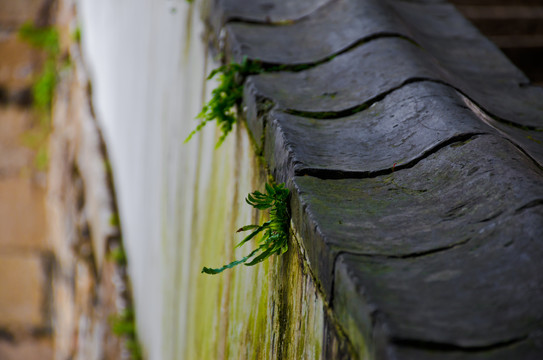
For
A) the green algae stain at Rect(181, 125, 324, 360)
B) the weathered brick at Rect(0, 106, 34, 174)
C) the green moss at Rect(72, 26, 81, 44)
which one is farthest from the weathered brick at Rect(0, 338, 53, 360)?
the green algae stain at Rect(181, 125, 324, 360)

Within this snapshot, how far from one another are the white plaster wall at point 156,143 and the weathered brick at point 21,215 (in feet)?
9.81

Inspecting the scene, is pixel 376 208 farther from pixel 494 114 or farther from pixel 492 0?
pixel 492 0

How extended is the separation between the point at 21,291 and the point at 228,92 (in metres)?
5.82

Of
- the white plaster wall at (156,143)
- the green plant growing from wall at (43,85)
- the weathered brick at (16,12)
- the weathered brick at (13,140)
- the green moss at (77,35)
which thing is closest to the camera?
the white plaster wall at (156,143)

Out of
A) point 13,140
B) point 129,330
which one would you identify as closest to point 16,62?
point 13,140

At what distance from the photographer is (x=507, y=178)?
0.74 meters

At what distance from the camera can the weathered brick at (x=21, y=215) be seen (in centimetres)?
630

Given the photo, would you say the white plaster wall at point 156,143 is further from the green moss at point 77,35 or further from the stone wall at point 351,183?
the green moss at point 77,35

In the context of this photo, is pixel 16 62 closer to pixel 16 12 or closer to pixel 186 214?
pixel 16 12

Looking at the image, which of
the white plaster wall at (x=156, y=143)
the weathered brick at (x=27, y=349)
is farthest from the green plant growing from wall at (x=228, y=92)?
the weathered brick at (x=27, y=349)

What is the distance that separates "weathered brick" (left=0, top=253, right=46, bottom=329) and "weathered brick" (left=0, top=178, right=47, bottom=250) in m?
0.17

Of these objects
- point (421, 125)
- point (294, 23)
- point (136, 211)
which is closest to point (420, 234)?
point (421, 125)

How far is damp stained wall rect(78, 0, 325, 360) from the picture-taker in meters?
0.95

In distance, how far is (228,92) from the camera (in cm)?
122
